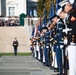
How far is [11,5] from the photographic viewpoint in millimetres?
88188

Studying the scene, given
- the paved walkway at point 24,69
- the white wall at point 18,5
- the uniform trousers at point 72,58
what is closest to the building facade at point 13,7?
the white wall at point 18,5

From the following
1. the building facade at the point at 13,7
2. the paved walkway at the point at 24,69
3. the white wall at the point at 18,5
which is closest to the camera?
the paved walkway at the point at 24,69

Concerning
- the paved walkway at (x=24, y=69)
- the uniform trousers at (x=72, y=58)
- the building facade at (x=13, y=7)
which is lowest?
the paved walkway at (x=24, y=69)

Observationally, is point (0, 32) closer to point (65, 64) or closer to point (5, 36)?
point (5, 36)

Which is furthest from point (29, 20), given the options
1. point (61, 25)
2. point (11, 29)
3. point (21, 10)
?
point (61, 25)

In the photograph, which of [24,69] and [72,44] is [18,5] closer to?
[24,69]

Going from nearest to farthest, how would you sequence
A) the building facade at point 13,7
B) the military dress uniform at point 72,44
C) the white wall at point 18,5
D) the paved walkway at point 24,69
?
the military dress uniform at point 72,44, the paved walkway at point 24,69, the white wall at point 18,5, the building facade at point 13,7

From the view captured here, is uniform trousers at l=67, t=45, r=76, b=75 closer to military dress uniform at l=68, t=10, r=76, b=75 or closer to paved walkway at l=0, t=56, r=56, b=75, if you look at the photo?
military dress uniform at l=68, t=10, r=76, b=75

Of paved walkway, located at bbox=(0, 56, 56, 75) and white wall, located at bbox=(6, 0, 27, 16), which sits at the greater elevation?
white wall, located at bbox=(6, 0, 27, 16)

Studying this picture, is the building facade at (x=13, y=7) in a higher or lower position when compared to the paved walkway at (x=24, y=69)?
higher

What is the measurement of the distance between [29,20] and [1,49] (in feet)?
21.7

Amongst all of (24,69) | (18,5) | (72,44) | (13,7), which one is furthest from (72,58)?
(13,7)

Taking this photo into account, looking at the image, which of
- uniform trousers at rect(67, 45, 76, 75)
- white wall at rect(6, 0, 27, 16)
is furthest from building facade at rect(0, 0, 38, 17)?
uniform trousers at rect(67, 45, 76, 75)

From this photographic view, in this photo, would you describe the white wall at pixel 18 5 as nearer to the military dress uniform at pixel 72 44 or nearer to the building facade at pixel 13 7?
the building facade at pixel 13 7
